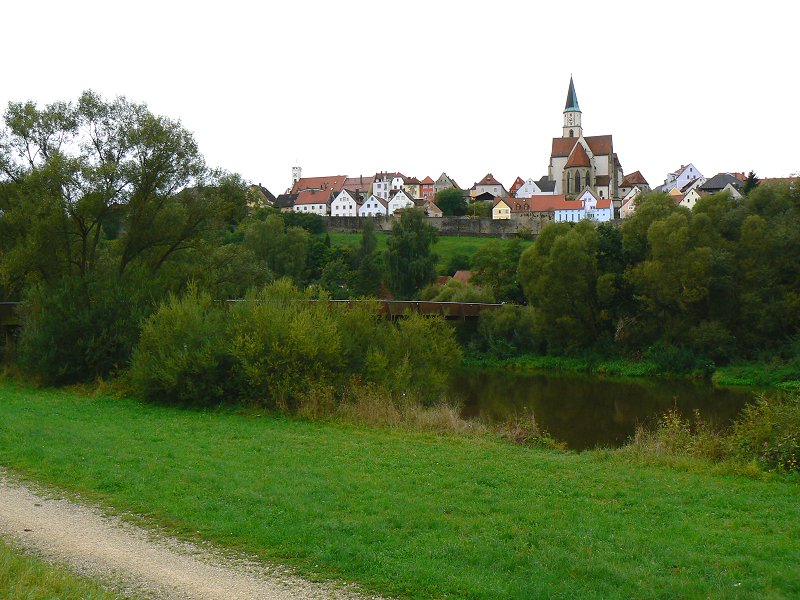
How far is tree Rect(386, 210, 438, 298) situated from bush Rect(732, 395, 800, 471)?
54.1 metres

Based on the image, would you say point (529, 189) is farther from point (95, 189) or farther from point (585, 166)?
point (95, 189)

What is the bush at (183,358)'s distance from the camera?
20.0 meters

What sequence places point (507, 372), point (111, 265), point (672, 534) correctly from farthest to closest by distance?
point (507, 372) < point (111, 265) < point (672, 534)

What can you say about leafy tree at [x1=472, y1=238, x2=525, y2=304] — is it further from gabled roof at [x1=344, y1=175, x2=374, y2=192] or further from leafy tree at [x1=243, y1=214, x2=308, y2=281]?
gabled roof at [x1=344, y1=175, x2=374, y2=192]

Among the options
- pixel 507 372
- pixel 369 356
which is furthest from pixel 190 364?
pixel 507 372

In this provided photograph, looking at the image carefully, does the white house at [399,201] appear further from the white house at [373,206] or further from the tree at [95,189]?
the tree at [95,189]

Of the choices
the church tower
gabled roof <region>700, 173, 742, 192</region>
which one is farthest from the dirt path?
the church tower

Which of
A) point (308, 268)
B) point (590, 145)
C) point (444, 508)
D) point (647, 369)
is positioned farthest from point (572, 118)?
point (444, 508)

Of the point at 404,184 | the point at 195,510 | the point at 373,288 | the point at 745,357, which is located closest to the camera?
the point at 195,510

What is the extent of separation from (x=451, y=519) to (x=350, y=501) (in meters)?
1.41

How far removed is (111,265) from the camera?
96.2ft

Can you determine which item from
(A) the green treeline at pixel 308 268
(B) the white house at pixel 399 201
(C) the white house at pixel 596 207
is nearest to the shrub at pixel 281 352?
(A) the green treeline at pixel 308 268

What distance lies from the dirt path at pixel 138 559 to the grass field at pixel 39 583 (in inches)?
17.5

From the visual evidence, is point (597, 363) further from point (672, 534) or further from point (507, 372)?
point (672, 534)
